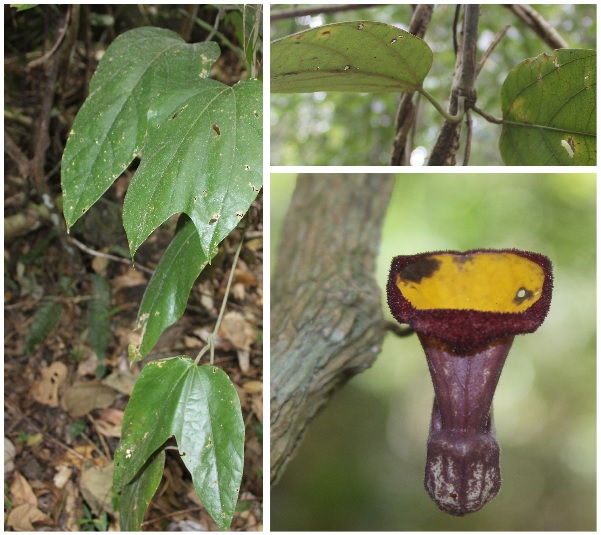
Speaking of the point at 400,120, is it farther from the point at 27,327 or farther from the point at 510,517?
the point at 27,327

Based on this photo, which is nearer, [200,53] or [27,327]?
[200,53]

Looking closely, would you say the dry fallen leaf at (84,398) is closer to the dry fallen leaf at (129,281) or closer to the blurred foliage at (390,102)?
the dry fallen leaf at (129,281)

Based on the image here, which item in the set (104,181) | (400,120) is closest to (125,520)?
(104,181)

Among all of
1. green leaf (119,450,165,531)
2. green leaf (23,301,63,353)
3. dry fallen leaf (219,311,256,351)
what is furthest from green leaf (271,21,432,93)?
green leaf (23,301,63,353)

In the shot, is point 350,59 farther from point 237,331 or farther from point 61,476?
point 61,476

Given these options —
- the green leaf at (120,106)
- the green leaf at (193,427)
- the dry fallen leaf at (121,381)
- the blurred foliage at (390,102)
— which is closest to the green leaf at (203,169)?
the green leaf at (120,106)

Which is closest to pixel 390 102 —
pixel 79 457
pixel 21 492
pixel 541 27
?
pixel 541 27

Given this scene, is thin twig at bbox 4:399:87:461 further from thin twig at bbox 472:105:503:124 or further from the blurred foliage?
thin twig at bbox 472:105:503:124
